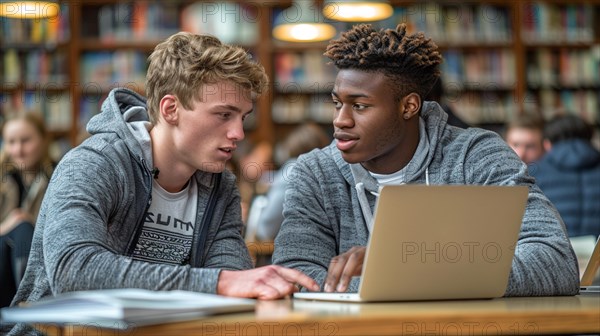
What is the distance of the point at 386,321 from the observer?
120 cm

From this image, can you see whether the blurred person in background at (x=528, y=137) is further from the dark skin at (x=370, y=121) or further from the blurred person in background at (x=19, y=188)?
the dark skin at (x=370, y=121)

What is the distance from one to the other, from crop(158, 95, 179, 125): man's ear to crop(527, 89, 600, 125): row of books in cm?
512

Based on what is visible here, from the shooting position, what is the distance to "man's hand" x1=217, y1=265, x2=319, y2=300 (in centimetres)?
145

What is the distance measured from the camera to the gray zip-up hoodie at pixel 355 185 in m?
1.98

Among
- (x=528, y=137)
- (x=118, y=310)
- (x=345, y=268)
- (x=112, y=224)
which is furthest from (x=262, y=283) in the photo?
(x=528, y=137)

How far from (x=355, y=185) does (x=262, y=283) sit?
70 cm

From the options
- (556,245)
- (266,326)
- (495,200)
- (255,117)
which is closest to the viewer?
(266,326)

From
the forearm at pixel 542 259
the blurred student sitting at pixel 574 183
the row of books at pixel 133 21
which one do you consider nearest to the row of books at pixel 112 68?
the row of books at pixel 133 21

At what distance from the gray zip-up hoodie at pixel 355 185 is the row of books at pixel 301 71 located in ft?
14.5

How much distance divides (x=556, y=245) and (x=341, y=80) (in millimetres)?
619

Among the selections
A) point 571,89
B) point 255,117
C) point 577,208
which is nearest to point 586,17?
point 571,89

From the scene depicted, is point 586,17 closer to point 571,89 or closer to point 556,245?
point 571,89

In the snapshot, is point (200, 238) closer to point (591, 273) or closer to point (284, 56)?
point (591, 273)

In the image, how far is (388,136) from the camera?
212 cm
